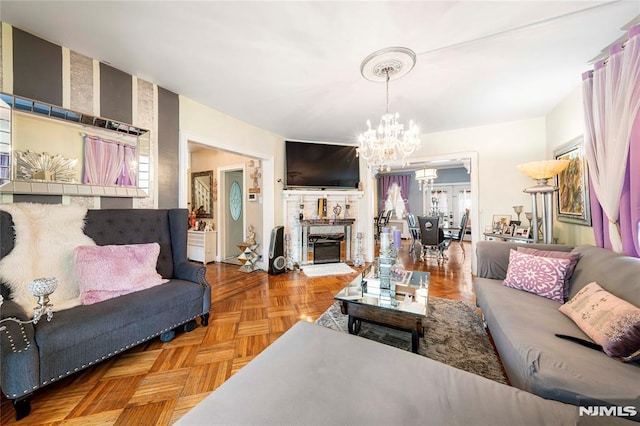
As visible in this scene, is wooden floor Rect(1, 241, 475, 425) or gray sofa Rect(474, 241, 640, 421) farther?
wooden floor Rect(1, 241, 475, 425)

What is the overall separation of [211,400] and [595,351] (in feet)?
5.87

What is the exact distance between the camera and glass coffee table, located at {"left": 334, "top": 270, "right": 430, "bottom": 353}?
5.44 feet

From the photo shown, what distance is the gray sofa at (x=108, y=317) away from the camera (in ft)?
3.94

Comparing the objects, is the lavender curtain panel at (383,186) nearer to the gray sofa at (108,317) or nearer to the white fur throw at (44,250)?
the gray sofa at (108,317)

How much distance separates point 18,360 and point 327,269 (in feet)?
11.3

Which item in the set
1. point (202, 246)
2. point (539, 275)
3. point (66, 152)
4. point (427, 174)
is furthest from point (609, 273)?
point (202, 246)

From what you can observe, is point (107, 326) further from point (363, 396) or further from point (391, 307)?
point (391, 307)

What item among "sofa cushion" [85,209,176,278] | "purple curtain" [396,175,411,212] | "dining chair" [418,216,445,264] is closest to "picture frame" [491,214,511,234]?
"dining chair" [418,216,445,264]

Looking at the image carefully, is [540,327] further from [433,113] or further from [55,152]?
[55,152]

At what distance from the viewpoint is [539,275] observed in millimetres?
1811

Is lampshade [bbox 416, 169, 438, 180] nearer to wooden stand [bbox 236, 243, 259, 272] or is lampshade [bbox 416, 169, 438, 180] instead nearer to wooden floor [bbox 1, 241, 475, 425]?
wooden floor [bbox 1, 241, 475, 425]

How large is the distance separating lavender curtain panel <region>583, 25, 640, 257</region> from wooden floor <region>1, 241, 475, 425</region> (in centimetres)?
150

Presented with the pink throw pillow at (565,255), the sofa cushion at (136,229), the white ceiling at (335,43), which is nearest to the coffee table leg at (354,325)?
the pink throw pillow at (565,255)

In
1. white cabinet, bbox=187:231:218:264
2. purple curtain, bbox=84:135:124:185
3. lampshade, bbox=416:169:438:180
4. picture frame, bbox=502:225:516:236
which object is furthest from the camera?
lampshade, bbox=416:169:438:180
